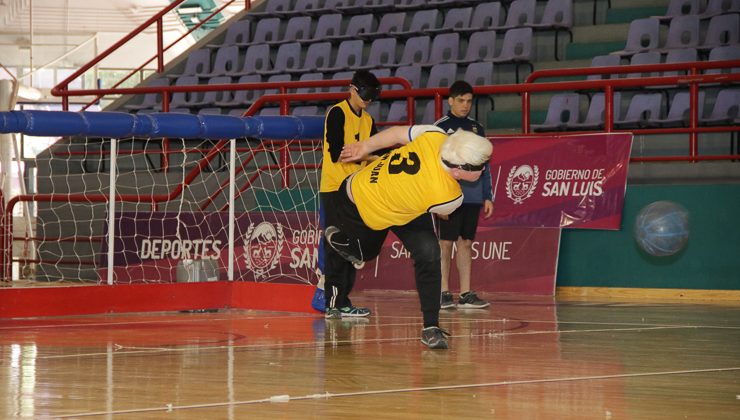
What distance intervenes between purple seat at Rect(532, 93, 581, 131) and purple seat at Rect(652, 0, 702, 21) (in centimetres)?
173

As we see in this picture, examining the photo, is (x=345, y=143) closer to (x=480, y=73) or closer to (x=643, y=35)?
(x=480, y=73)

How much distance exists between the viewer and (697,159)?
1223cm

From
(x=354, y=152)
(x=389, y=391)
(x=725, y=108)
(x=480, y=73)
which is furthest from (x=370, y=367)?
(x=480, y=73)

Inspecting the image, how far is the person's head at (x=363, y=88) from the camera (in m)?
8.62

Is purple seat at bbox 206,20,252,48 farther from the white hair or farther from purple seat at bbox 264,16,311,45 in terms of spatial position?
the white hair

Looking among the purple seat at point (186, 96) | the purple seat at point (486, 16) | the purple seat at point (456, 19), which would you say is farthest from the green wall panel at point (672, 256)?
the purple seat at point (186, 96)

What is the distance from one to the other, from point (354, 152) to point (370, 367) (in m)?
1.96

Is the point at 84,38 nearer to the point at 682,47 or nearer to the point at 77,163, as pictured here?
the point at 77,163

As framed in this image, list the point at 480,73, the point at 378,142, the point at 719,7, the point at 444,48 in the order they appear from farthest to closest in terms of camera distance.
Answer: the point at 444,48
the point at 480,73
the point at 719,7
the point at 378,142

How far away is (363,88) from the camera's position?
8641 millimetres

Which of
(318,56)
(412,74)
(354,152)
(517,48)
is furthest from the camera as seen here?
(318,56)

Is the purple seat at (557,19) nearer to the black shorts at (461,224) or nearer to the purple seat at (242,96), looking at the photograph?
the purple seat at (242,96)

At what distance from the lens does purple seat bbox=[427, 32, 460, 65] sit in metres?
17.0

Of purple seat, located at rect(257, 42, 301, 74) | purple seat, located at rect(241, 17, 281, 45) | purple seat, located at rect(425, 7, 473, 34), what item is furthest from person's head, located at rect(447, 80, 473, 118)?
purple seat, located at rect(241, 17, 281, 45)
